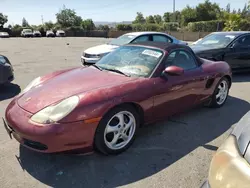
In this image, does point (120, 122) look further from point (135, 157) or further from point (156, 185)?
point (156, 185)

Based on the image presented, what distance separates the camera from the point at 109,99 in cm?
287

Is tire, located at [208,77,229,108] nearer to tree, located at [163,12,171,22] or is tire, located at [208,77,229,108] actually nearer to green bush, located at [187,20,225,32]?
green bush, located at [187,20,225,32]

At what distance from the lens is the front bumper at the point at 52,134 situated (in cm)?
257

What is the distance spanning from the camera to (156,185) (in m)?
2.55

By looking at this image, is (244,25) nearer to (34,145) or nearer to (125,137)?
(125,137)

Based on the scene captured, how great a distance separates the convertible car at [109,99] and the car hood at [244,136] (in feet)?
4.95

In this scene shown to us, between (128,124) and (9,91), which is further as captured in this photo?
(9,91)

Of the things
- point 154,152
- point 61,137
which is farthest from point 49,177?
point 154,152

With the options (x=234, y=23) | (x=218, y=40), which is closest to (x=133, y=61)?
(x=218, y=40)

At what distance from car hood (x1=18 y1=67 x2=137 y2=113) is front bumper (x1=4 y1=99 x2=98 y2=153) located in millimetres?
205

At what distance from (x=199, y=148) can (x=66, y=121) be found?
182cm

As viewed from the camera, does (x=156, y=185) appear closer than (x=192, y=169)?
Yes

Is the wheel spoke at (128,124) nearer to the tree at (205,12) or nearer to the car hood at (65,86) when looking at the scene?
the car hood at (65,86)

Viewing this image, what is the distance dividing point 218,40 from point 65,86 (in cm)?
670
